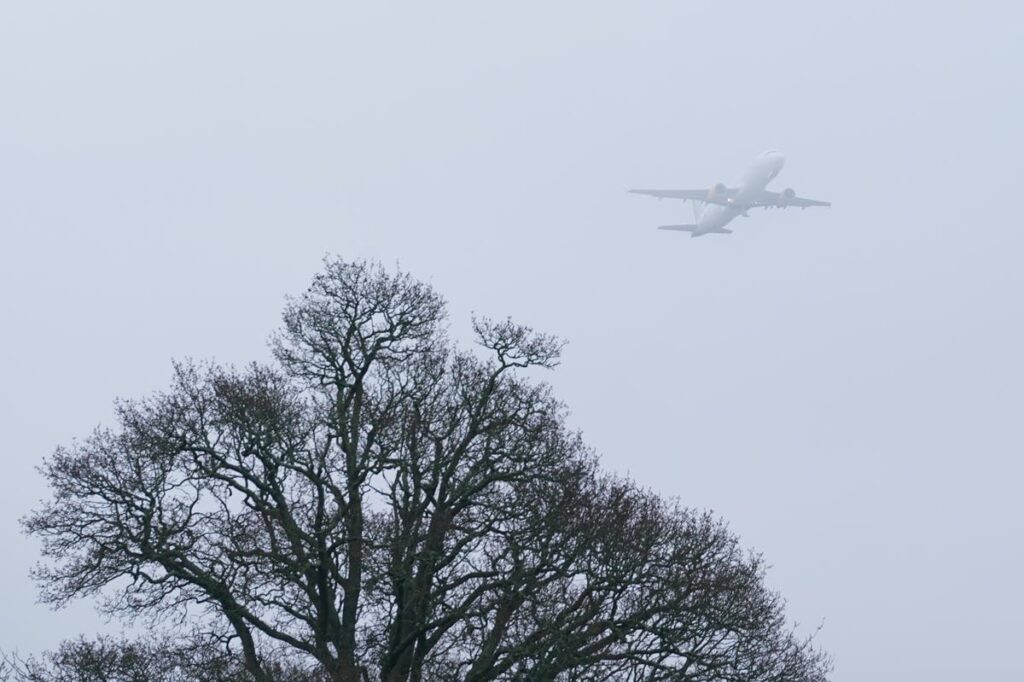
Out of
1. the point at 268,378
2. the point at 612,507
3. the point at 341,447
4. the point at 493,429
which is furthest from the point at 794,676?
the point at 268,378

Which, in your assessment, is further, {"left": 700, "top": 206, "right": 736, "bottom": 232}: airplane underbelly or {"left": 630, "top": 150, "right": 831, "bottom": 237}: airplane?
{"left": 700, "top": 206, "right": 736, "bottom": 232}: airplane underbelly

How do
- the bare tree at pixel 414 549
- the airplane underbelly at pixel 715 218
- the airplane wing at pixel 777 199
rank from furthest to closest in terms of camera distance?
1. the airplane underbelly at pixel 715 218
2. the airplane wing at pixel 777 199
3. the bare tree at pixel 414 549

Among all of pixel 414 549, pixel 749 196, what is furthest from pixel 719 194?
pixel 414 549

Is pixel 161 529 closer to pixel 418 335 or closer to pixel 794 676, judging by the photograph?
pixel 418 335

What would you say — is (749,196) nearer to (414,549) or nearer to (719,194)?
(719,194)

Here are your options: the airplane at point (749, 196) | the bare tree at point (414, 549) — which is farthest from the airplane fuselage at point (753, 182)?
the bare tree at point (414, 549)

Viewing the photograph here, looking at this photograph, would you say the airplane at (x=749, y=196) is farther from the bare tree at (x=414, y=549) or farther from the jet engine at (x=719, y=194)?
the bare tree at (x=414, y=549)

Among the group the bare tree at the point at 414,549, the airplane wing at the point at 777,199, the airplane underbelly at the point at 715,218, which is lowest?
the bare tree at the point at 414,549

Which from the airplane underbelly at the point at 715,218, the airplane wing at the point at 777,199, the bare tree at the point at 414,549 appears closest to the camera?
the bare tree at the point at 414,549

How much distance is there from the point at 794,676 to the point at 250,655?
37.7 ft

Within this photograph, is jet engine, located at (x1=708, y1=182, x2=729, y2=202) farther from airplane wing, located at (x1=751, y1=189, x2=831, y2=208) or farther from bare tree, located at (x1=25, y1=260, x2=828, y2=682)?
bare tree, located at (x1=25, y1=260, x2=828, y2=682)

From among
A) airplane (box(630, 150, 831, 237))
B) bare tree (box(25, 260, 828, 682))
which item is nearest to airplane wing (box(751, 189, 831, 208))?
airplane (box(630, 150, 831, 237))

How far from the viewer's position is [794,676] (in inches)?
1249

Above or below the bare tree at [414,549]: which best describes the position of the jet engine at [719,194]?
above
